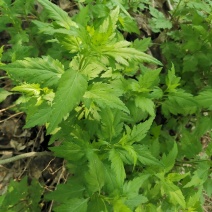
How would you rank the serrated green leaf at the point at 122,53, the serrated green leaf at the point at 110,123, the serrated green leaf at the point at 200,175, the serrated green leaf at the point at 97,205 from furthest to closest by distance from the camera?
the serrated green leaf at the point at 200,175 → the serrated green leaf at the point at 110,123 → the serrated green leaf at the point at 97,205 → the serrated green leaf at the point at 122,53

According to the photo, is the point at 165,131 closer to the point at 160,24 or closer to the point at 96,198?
the point at 160,24

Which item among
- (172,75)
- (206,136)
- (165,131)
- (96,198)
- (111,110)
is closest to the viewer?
(96,198)

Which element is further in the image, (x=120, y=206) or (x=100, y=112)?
(x=100, y=112)

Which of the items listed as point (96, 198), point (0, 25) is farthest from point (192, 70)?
point (0, 25)

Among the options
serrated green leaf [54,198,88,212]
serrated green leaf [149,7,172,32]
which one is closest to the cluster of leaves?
serrated green leaf [54,198,88,212]

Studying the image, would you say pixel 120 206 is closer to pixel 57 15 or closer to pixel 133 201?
pixel 133 201

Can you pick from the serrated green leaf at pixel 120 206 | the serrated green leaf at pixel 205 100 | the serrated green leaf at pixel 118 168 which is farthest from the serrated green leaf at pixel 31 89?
the serrated green leaf at pixel 205 100

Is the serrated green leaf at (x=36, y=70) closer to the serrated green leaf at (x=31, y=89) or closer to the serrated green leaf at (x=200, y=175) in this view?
the serrated green leaf at (x=31, y=89)

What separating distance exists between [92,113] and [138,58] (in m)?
0.64

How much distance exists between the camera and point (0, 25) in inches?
92.5

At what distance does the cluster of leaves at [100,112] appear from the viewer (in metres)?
1.49

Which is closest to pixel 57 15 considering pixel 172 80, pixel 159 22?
pixel 172 80

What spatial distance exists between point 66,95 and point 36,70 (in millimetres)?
288

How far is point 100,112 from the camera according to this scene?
1.86 m
